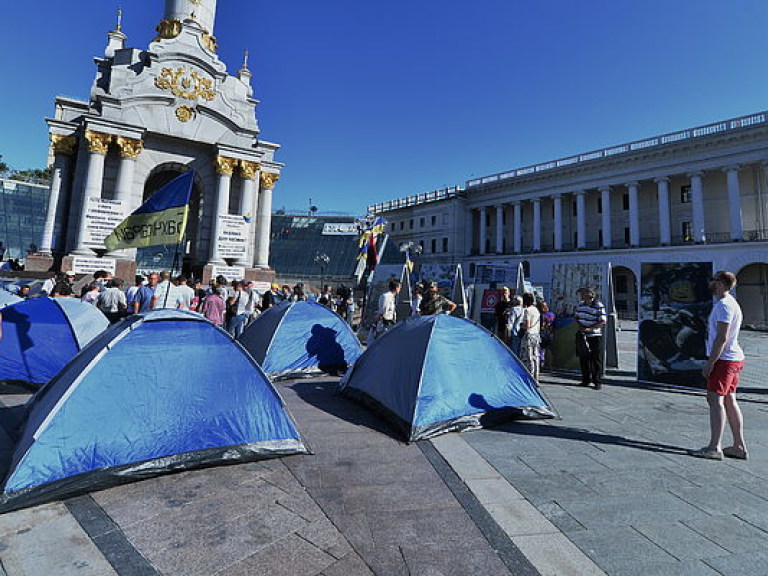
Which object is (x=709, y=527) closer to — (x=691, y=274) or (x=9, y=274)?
(x=691, y=274)

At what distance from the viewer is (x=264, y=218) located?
22.4 metres

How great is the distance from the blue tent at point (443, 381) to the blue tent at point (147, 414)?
1.54 meters

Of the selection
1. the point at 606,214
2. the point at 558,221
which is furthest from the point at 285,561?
the point at 558,221

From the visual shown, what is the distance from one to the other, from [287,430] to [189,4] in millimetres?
24759

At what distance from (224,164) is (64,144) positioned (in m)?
6.70

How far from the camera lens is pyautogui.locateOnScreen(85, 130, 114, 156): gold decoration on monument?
54.5 ft

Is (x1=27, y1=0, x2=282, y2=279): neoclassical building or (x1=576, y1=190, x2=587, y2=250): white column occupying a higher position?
(x1=576, y1=190, x2=587, y2=250): white column

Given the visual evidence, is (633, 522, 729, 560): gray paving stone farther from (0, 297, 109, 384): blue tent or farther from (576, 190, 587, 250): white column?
(576, 190, 587, 250): white column

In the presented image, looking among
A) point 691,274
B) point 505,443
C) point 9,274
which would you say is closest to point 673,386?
point 691,274

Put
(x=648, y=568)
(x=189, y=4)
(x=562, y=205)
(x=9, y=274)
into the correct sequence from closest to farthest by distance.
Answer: (x=648, y=568)
(x=9, y=274)
(x=189, y=4)
(x=562, y=205)

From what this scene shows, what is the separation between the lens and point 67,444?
11.2 feet

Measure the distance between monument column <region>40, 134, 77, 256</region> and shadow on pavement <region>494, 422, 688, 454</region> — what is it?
2049 centimetres

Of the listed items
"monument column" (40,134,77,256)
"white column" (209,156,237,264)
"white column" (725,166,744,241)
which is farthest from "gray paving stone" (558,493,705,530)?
"white column" (725,166,744,241)

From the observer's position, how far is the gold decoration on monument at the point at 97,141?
16.6m
